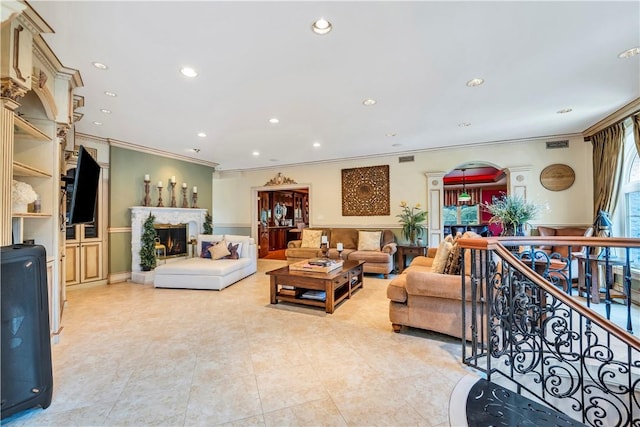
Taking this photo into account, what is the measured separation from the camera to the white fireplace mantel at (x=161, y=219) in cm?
536

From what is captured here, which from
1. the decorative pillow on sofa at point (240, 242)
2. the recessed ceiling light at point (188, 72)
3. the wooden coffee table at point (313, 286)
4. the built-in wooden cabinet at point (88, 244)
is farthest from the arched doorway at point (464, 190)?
Answer: the built-in wooden cabinet at point (88, 244)

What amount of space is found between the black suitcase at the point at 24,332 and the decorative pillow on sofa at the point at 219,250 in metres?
3.39

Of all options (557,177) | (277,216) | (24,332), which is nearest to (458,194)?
(557,177)

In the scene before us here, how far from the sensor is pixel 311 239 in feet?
21.6

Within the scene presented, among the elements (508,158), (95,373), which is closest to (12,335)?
(95,373)

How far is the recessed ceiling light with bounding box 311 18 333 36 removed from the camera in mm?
2029

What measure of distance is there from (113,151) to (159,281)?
2.56 m

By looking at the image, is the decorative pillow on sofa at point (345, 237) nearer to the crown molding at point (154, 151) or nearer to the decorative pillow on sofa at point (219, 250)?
the decorative pillow on sofa at point (219, 250)

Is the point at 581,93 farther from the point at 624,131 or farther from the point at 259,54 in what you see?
the point at 259,54

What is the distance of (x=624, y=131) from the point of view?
395cm

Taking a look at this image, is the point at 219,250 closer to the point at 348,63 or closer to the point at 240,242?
the point at 240,242

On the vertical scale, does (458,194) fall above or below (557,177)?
above

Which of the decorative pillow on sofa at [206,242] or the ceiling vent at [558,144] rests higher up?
the ceiling vent at [558,144]

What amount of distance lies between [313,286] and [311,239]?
9.89ft
